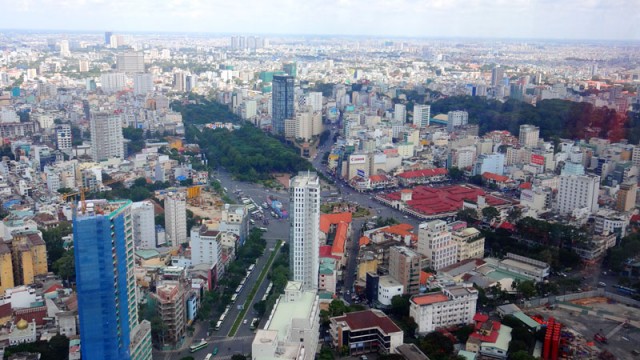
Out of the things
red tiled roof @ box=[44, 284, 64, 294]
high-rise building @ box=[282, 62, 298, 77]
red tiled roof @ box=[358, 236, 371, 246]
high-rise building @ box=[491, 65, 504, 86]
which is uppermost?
high-rise building @ box=[491, 65, 504, 86]

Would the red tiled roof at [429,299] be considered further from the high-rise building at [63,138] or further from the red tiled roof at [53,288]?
the high-rise building at [63,138]

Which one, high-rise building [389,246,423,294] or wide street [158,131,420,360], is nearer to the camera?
wide street [158,131,420,360]

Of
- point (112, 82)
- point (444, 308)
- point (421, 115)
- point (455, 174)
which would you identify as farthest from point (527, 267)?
point (112, 82)

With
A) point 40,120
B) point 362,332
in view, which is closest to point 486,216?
point 362,332

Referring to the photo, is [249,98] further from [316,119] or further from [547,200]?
[547,200]

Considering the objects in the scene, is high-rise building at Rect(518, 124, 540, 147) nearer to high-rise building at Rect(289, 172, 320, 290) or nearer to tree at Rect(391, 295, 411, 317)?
tree at Rect(391, 295, 411, 317)

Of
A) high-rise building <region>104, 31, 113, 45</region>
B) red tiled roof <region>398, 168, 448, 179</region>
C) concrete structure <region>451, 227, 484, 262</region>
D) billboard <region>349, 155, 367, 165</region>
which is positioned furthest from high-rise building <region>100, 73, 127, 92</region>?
concrete structure <region>451, 227, 484, 262</region>

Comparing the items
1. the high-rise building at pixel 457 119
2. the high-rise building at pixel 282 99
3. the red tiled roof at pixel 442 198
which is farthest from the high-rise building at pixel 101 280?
the high-rise building at pixel 457 119
